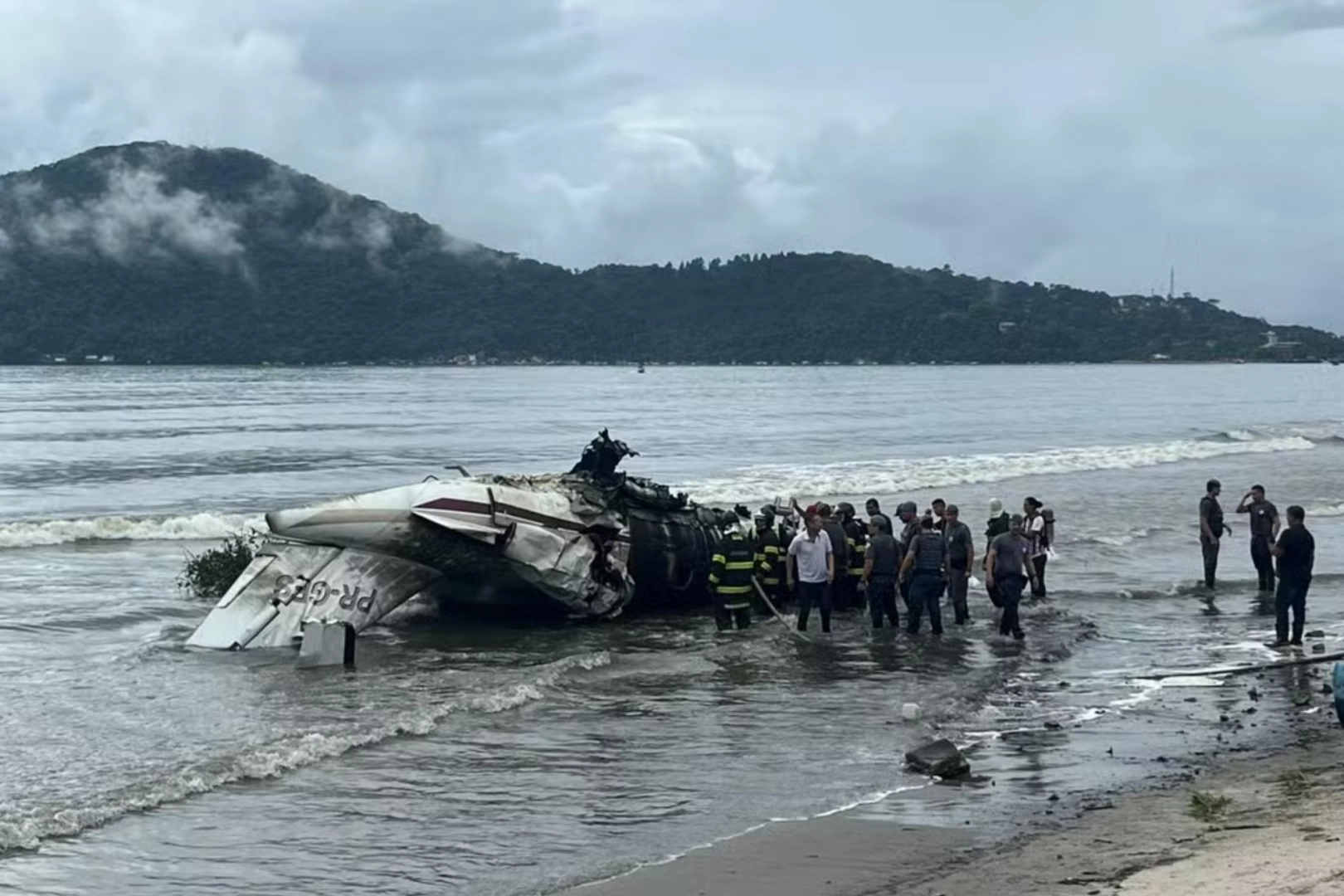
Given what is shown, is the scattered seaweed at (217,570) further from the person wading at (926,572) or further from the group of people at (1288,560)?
the group of people at (1288,560)

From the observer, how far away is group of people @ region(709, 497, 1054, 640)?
18.8m

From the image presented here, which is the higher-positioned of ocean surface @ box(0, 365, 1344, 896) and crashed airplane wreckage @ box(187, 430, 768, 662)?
crashed airplane wreckage @ box(187, 430, 768, 662)

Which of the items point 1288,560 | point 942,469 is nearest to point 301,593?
point 1288,560

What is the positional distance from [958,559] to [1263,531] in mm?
4712

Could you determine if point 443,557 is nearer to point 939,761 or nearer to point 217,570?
point 217,570

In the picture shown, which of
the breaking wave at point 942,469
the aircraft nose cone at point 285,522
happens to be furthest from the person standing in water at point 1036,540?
the breaking wave at point 942,469

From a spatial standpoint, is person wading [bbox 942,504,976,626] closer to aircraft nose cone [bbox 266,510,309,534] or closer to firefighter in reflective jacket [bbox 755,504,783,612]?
firefighter in reflective jacket [bbox 755,504,783,612]

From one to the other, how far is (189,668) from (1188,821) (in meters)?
11.1

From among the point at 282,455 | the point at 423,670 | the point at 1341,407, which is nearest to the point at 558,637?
the point at 423,670

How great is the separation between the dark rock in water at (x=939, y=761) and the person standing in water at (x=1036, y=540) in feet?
33.0

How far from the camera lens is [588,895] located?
9375 millimetres

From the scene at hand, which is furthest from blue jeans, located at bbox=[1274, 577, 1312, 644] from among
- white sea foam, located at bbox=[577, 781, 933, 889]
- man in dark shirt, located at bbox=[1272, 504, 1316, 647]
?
white sea foam, located at bbox=[577, 781, 933, 889]

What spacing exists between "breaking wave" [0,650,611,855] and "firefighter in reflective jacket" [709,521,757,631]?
3.51 meters

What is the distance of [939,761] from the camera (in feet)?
39.7
